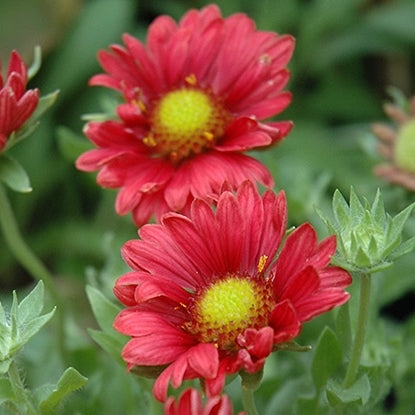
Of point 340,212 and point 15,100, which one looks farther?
point 15,100

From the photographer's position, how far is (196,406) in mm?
900

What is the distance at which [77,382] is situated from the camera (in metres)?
1.00

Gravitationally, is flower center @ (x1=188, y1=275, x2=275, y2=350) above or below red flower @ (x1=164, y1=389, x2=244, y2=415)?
above

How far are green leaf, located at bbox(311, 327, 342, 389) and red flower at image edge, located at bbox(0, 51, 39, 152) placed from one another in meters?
0.42

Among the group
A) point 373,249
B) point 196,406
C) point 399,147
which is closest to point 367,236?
point 373,249

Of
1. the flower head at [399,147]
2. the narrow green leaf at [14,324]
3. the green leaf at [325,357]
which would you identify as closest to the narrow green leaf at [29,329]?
the narrow green leaf at [14,324]

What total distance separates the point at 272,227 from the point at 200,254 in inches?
3.1

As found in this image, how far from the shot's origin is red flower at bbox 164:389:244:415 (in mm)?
890

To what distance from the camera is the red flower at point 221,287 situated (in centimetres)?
89

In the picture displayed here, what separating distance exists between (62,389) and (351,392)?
30 centimetres

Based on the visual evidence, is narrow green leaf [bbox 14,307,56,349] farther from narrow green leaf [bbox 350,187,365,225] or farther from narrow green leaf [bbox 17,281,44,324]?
narrow green leaf [bbox 350,187,365,225]

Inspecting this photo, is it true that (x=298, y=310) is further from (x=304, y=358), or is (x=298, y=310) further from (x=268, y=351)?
(x=304, y=358)

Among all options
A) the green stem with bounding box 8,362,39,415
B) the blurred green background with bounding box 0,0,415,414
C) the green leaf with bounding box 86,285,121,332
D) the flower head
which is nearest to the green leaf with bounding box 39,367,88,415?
the green stem with bounding box 8,362,39,415

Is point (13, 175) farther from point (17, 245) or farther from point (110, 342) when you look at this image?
point (110, 342)
